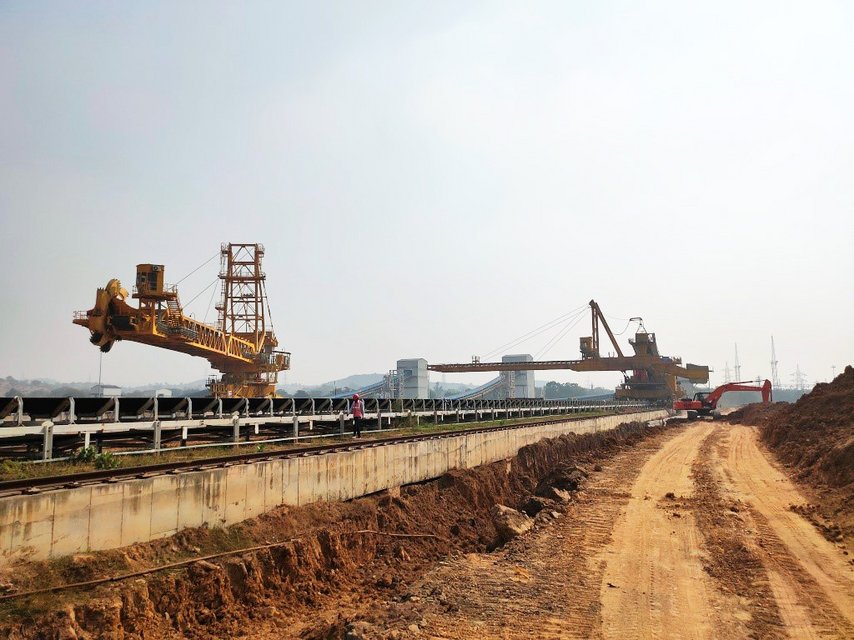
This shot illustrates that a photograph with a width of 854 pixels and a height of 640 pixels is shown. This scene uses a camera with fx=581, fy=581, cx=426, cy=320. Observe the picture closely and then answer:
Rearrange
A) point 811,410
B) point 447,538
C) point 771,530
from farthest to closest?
point 811,410 → point 447,538 → point 771,530

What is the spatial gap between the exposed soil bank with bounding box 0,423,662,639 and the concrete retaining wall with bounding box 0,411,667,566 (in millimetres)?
232

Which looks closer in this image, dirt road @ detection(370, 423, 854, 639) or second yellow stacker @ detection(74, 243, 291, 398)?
dirt road @ detection(370, 423, 854, 639)

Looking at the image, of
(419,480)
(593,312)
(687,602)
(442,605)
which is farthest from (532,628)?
(593,312)

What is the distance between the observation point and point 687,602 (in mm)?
8484

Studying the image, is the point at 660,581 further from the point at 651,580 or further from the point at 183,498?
the point at 183,498

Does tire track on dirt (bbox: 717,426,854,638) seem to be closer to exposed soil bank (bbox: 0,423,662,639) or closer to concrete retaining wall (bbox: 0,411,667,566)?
exposed soil bank (bbox: 0,423,662,639)

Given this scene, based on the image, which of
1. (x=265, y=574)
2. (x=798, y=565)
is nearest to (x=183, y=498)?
(x=265, y=574)

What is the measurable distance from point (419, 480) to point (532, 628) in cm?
979

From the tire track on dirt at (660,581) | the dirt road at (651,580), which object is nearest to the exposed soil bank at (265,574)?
the dirt road at (651,580)

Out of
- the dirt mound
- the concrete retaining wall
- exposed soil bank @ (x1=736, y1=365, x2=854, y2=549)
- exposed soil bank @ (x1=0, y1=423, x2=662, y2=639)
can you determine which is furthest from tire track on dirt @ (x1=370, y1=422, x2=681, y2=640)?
the dirt mound

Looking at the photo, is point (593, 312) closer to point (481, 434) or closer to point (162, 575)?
point (481, 434)

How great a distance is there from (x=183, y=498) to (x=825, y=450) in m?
22.6

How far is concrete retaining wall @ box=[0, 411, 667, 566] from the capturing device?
7520mm

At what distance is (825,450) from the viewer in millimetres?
21766
